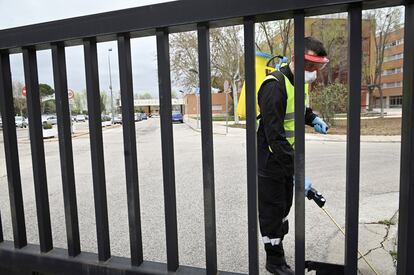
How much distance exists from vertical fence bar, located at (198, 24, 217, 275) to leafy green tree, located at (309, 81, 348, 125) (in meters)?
18.7

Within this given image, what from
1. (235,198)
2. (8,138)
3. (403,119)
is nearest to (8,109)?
(8,138)

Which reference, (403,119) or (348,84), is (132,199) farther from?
(403,119)

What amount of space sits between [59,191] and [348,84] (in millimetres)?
6197

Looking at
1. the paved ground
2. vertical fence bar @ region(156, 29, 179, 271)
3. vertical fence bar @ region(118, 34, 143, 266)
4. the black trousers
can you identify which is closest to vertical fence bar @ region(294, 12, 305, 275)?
vertical fence bar @ region(156, 29, 179, 271)

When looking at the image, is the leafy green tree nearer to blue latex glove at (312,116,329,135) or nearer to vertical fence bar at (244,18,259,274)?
blue latex glove at (312,116,329,135)

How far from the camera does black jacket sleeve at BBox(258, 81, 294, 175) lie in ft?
8.54

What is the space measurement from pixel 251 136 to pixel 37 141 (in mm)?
1120

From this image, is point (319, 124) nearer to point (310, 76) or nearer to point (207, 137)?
point (310, 76)

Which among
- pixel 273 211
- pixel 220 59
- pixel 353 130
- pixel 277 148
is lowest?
pixel 273 211

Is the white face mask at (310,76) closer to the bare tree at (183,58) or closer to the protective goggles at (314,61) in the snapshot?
the protective goggles at (314,61)

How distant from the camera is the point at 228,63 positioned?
25.8 meters

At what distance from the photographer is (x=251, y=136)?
1.36 meters

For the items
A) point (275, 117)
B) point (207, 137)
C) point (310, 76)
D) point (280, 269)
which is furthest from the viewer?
point (280, 269)

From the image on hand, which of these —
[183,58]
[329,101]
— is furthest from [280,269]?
[183,58]
